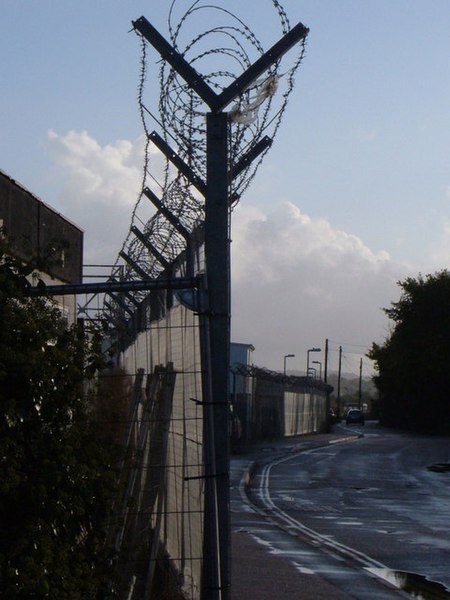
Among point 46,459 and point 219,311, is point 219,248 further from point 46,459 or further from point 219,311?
point 46,459

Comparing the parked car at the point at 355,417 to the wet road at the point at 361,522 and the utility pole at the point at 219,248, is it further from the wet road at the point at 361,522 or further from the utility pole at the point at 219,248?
the utility pole at the point at 219,248

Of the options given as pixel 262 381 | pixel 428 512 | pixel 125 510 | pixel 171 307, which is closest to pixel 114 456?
pixel 125 510

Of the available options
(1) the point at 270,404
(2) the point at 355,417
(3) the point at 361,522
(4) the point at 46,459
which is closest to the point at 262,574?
(3) the point at 361,522

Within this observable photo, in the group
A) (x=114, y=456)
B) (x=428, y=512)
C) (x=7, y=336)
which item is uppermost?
(x=7, y=336)

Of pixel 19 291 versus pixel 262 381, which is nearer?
pixel 19 291

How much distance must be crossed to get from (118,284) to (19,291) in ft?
2.89

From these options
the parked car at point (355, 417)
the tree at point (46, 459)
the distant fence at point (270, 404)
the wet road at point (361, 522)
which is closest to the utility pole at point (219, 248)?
the tree at point (46, 459)

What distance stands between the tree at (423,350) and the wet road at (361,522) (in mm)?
34897

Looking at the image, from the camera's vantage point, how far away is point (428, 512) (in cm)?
1994

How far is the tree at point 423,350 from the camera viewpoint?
230ft

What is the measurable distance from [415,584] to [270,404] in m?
38.8

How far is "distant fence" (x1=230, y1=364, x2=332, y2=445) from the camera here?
138 ft

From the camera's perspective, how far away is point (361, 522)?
17891mm

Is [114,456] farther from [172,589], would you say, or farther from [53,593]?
[172,589]
